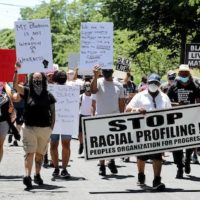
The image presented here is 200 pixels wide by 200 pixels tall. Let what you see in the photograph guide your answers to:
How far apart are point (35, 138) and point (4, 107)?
1362 mm

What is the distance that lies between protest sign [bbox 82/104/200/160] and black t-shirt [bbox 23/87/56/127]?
2.19 feet

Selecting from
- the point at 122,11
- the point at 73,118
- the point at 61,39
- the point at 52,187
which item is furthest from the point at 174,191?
the point at 61,39

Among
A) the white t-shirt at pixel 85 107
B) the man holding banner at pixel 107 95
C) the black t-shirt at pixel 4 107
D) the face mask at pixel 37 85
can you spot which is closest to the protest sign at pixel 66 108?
the man holding banner at pixel 107 95

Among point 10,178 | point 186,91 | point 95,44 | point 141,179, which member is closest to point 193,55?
point 95,44

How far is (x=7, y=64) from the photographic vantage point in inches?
476

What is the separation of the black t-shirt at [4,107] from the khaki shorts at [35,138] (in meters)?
1.11

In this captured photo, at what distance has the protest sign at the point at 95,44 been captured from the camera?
12.9m

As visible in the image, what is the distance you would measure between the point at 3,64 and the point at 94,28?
194cm

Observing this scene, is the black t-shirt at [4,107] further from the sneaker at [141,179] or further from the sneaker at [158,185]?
the sneaker at [158,185]

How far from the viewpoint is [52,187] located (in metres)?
10.5

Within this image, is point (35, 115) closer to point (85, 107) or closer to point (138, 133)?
point (138, 133)

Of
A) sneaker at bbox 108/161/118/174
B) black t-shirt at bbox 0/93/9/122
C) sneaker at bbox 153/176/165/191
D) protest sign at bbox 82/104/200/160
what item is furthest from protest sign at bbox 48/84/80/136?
sneaker at bbox 153/176/165/191

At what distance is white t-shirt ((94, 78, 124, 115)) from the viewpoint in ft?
38.7

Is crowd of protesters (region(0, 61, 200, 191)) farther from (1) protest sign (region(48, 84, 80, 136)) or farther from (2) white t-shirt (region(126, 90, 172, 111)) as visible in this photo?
(1) protest sign (region(48, 84, 80, 136))
